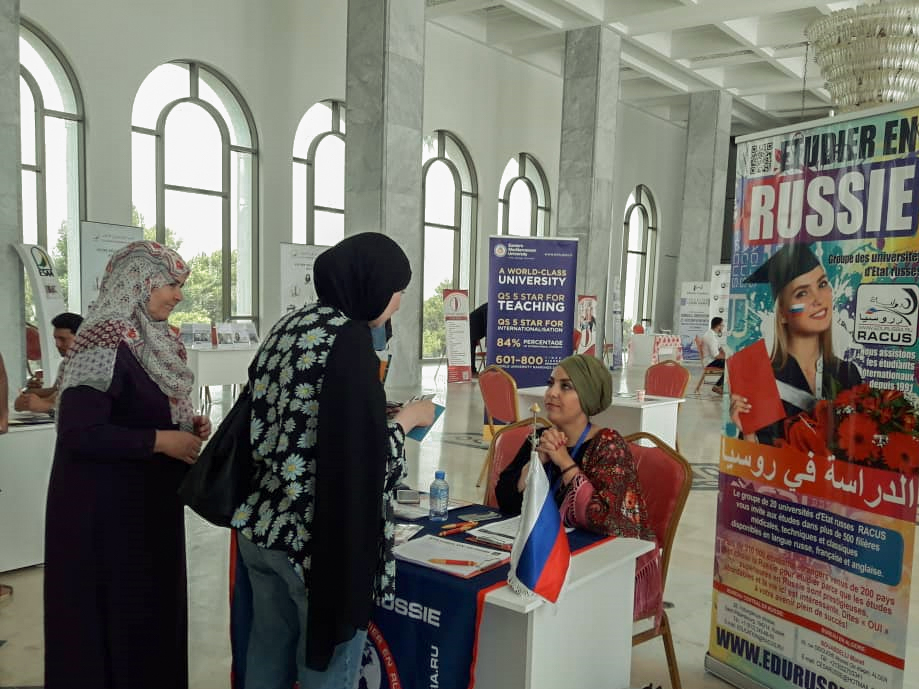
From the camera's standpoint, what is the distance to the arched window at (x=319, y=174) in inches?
497

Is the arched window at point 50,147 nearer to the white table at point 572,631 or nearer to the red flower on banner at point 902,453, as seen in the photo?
the white table at point 572,631

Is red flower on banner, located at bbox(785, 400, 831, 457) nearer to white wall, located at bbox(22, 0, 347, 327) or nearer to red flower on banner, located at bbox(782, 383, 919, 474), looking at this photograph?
red flower on banner, located at bbox(782, 383, 919, 474)

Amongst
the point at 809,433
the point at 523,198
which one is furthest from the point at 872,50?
the point at 523,198

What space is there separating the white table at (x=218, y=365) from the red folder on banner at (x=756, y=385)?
6063mm

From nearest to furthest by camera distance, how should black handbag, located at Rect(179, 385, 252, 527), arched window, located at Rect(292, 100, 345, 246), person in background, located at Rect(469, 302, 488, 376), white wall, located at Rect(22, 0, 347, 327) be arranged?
black handbag, located at Rect(179, 385, 252, 527), white wall, located at Rect(22, 0, 347, 327), arched window, located at Rect(292, 100, 345, 246), person in background, located at Rect(469, 302, 488, 376)

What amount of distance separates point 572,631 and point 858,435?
1.14 m

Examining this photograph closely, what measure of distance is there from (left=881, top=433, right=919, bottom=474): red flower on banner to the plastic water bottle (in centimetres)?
138

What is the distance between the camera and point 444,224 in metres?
15.7

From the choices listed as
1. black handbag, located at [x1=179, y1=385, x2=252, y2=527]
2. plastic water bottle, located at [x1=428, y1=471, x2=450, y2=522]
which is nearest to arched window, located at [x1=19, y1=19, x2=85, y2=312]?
plastic water bottle, located at [x1=428, y1=471, x2=450, y2=522]

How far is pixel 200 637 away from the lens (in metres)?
3.36

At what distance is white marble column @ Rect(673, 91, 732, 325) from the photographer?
18.8 metres

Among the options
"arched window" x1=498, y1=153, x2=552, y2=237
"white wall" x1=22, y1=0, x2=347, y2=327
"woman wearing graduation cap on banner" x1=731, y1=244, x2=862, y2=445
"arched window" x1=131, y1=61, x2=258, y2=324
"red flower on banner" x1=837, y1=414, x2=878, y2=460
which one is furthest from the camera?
"arched window" x1=498, y1=153, x2=552, y2=237

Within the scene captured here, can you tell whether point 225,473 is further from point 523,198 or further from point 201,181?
point 523,198

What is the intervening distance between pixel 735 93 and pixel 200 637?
19057mm
